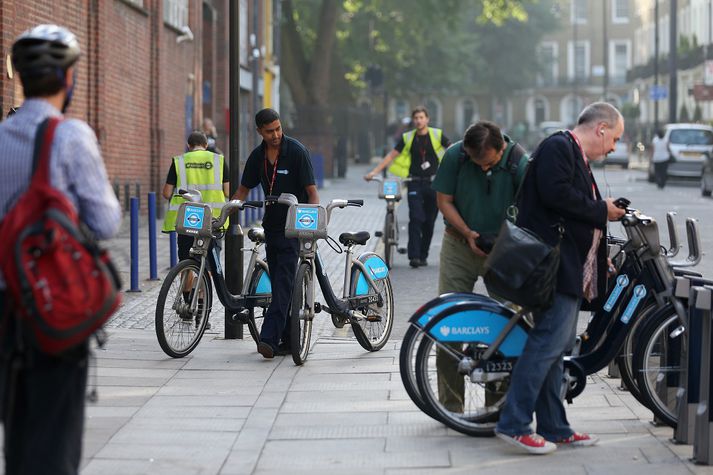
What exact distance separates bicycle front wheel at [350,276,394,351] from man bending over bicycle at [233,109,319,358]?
20.6 inches

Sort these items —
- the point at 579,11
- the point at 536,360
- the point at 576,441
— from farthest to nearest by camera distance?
the point at 579,11, the point at 576,441, the point at 536,360

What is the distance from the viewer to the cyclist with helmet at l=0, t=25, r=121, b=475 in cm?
430

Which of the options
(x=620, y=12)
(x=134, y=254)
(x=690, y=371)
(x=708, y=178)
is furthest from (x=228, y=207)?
(x=620, y=12)

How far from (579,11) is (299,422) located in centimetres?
10864

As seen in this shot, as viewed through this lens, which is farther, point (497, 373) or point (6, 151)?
point (497, 373)

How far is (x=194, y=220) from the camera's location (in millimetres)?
9820

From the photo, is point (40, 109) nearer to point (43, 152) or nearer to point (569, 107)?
point (43, 152)

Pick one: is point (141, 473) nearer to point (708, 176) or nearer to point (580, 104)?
point (708, 176)

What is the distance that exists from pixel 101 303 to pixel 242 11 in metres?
35.7

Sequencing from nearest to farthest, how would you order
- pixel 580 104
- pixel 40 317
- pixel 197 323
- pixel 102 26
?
pixel 40 317 → pixel 197 323 → pixel 102 26 → pixel 580 104

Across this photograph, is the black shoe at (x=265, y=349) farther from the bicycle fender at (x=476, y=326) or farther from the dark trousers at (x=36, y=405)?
the dark trousers at (x=36, y=405)

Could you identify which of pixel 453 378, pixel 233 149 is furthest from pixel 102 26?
pixel 453 378

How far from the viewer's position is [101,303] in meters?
4.22

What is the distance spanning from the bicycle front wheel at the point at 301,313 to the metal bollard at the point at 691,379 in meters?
3.06
